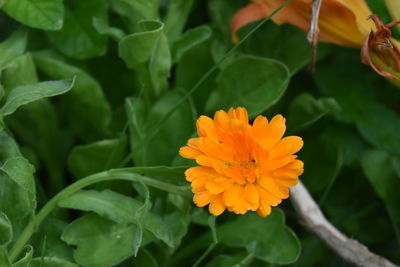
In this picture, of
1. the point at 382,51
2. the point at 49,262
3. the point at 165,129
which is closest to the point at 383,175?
the point at 382,51

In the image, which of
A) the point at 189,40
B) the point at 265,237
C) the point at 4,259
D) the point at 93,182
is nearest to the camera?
the point at 4,259

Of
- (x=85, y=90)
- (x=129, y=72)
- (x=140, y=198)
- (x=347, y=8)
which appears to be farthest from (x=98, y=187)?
(x=347, y=8)

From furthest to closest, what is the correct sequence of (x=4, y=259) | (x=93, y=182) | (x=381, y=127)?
(x=381, y=127) < (x=93, y=182) < (x=4, y=259)

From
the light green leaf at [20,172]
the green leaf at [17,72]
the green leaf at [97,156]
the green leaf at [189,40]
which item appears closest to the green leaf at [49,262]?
the light green leaf at [20,172]

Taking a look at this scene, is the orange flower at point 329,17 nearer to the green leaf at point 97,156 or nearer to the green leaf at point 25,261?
the green leaf at point 97,156

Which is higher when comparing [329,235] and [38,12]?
[38,12]

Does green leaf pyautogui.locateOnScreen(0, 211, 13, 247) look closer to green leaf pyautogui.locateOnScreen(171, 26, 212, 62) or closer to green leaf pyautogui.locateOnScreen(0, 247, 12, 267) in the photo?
green leaf pyautogui.locateOnScreen(0, 247, 12, 267)

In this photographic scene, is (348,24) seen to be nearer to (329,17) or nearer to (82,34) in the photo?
(329,17)
